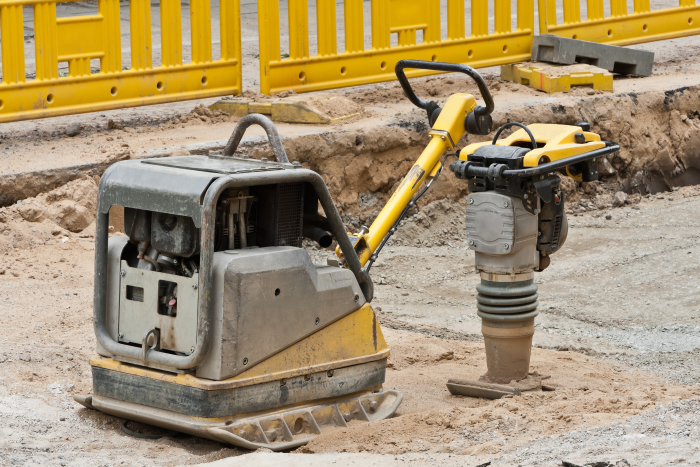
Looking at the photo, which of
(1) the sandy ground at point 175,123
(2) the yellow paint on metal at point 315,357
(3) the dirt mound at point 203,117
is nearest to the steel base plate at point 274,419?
(2) the yellow paint on metal at point 315,357

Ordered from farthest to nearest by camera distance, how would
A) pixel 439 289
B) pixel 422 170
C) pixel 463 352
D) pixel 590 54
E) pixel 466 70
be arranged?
pixel 590 54
pixel 439 289
pixel 463 352
pixel 422 170
pixel 466 70

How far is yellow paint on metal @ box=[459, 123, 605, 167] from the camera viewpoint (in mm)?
4336

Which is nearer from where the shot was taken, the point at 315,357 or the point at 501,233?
the point at 315,357

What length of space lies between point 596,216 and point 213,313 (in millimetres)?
5756

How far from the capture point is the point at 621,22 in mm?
10977

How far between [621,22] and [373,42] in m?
3.18

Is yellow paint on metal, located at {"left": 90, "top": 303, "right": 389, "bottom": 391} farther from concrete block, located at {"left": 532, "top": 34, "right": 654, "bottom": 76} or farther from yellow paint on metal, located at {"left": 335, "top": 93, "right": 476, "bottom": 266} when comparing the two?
concrete block, located at {"left": 532, "top": 34, "right": 654, "bottom": 76}

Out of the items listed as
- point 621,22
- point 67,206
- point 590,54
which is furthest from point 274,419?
point 621,22

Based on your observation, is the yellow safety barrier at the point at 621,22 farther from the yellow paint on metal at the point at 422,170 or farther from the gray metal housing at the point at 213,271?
the gray metal housing at the point at 213,271

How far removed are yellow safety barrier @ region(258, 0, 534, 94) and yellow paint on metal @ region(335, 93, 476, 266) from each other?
407 centimetres

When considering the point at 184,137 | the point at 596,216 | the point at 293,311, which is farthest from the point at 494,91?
the point at 293,311

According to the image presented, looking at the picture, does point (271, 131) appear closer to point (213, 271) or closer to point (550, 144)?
point (213, 271)

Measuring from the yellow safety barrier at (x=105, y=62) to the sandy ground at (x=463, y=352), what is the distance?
142cm

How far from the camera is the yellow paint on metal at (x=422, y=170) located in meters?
4.88
